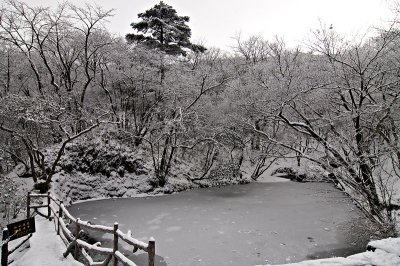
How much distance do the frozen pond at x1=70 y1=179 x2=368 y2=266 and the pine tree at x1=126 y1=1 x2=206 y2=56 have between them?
12.3 meters

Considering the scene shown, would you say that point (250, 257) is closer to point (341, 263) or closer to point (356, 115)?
point (341, 263)

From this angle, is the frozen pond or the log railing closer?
the log railing

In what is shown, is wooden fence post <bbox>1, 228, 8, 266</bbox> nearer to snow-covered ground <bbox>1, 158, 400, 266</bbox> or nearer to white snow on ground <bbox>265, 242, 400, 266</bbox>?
snow-covered ground <bbox>1, 158, 400, 266</bbox>

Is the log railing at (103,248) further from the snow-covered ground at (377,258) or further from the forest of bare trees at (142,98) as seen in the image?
the forest of bare trees at (142,98)

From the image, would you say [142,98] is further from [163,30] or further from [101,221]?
[101,221]

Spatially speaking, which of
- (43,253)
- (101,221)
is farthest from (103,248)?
(101,221)

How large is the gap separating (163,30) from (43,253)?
19913mm

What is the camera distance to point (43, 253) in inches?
302

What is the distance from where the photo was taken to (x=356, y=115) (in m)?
9.20

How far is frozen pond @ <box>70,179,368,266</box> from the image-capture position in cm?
936

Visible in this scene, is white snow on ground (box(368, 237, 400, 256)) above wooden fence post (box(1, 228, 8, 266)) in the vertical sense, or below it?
above

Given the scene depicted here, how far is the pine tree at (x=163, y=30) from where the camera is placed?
22734 mm

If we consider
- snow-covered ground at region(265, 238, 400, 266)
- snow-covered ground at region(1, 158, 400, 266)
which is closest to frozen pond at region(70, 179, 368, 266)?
snow-covered ground at region(1, 158, 400, 266)

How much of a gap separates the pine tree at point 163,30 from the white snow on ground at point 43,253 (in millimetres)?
17110
